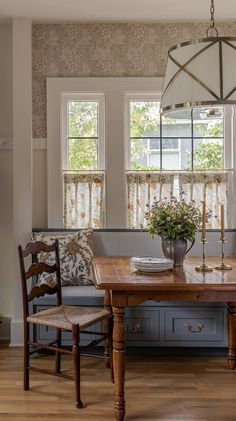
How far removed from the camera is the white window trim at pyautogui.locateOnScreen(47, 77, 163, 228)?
4.42m

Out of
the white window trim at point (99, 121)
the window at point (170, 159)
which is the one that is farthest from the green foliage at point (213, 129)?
the white window trim at point (99, 121)

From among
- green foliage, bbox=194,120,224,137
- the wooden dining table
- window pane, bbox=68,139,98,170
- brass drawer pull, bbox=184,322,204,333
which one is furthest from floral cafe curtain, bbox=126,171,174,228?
the wooden dining table

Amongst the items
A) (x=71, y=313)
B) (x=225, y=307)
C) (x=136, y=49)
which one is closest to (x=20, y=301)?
(x=71, y=313)

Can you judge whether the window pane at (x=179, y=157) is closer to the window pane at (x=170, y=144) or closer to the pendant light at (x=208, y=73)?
the window pane at (x=170, y=144)

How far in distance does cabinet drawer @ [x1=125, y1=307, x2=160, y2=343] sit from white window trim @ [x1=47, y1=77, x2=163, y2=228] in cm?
94

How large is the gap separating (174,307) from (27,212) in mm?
1535

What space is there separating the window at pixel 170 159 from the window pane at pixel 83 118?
0.33m

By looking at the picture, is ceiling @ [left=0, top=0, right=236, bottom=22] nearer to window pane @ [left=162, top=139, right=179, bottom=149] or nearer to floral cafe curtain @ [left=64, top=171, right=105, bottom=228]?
window pane @ [left=162, top=139, right=179, bottom=149]

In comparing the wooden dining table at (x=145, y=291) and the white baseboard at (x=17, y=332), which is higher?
the wooden dining table at (x=145, y=291)

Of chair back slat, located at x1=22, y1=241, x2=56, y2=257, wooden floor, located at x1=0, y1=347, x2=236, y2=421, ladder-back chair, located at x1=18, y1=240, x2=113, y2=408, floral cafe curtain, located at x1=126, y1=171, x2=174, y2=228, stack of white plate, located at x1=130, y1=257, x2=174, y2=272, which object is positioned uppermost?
floral cafe curtain, located at x1=126, y1=171, x2=174, y2=228

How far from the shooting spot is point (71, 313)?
3.20 meters

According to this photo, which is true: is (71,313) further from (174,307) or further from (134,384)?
(174,307)

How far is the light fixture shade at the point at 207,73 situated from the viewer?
2.48m

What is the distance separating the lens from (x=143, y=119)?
4.53 m
